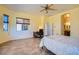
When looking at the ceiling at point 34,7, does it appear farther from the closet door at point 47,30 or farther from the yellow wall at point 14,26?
the closet door at point 47,30

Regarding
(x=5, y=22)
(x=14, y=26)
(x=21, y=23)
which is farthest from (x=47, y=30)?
(x=5, y=22)

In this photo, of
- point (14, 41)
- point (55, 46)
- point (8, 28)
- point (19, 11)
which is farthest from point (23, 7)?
point (55, 46)

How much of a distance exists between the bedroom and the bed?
108 millimetres

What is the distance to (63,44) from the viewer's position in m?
2.28

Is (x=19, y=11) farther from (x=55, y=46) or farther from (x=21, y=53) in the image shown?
(x=55, y=46)

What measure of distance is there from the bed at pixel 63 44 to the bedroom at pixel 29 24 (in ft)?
0.35

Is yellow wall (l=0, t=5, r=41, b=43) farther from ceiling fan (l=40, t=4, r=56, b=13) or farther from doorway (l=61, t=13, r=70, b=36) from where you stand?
doorway (l=61, t=13, r=70, b=36)

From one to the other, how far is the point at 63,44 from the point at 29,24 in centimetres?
102

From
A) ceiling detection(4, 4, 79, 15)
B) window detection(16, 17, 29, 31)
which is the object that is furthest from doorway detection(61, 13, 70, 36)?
window detection(16, 17, 29, 31)

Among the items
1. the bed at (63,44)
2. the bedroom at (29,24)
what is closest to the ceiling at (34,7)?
the bedroom at (29,24)

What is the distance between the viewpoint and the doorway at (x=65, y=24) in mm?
2461

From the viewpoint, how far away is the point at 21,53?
236 cm

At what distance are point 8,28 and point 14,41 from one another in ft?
1.17

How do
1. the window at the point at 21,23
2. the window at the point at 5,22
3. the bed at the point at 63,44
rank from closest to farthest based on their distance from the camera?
the bed at the point at 63,44 < the window at the point at 5,22 < the window at the point at 21,23
